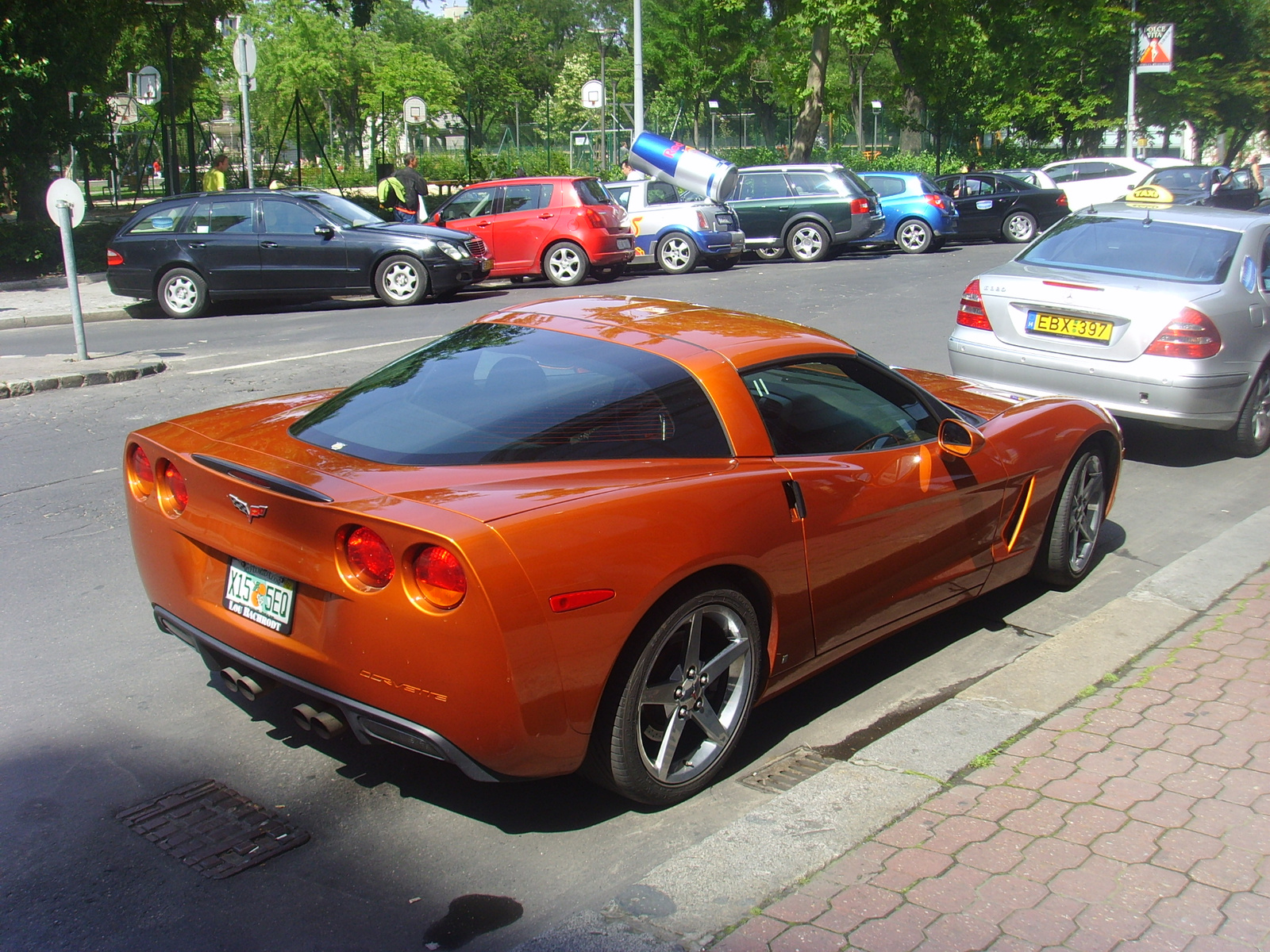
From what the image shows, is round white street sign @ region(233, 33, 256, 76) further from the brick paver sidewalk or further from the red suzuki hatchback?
the brick paver sidewalk

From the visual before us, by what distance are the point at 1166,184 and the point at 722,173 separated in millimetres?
11680

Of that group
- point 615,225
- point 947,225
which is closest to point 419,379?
point 615,225

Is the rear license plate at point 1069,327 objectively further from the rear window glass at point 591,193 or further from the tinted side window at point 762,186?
the tinted side window at point 762,186

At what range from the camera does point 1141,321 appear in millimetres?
7379

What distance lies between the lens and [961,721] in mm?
3875

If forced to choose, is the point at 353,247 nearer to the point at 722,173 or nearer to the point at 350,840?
the point at 722,173

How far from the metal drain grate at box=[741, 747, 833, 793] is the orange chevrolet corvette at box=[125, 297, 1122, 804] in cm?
16

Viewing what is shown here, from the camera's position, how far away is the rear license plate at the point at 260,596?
319cm

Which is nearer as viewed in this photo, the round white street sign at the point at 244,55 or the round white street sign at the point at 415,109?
the round white street sign at the point at 244,55

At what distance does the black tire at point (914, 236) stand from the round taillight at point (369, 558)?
21.9m

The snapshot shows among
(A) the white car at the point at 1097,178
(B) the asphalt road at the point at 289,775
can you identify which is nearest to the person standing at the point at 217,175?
(B) the asphalt road at the point at 289,775

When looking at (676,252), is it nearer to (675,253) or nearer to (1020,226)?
(675,253)

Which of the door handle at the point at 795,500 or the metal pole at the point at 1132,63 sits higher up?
the metal pole at the point at 1132,63

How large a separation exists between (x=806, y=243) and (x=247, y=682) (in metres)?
20.1
